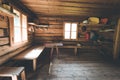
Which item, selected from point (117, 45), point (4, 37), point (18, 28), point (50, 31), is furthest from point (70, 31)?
point (4, 37)

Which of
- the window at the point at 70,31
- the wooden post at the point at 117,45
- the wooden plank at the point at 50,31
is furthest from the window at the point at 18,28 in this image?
the wooden post at the point at 117,45

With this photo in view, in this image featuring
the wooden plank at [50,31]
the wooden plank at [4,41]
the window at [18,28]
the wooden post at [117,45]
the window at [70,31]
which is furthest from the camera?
the window at [70,31]

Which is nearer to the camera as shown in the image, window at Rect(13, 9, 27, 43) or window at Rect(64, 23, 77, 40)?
window at Rect(13, 9, 27, 43)

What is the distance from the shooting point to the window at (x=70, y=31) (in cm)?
735

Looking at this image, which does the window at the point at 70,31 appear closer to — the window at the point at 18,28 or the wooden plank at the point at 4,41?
the window at the point at 18,28

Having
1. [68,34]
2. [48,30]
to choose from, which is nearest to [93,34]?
[68,34]

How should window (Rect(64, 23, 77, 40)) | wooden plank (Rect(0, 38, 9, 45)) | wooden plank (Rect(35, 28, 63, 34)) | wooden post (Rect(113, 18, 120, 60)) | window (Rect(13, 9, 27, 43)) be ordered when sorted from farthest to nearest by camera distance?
window (Rect(64, 23, 77, 40)), wooden plank (Rect(35, 28, 63, 34)), wooden post (Rect(113, 18, 120, 60)), window (Rect(13, 9, 27, 43)), wooden plank (Rect(0, 38, 9, 45))

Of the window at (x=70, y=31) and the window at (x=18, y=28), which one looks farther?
the window at (x=70, y=31)

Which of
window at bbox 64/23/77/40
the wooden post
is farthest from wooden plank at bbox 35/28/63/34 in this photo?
the wooden post

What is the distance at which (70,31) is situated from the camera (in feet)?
24.3

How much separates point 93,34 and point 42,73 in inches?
187

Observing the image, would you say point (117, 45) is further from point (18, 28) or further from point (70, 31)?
point (18, 28)

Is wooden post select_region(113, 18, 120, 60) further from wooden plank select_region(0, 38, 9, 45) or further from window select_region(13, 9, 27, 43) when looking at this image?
wooden plank select_region(0, 38, 9, 45)

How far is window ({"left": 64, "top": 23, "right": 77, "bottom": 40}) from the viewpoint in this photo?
735 centimetres
